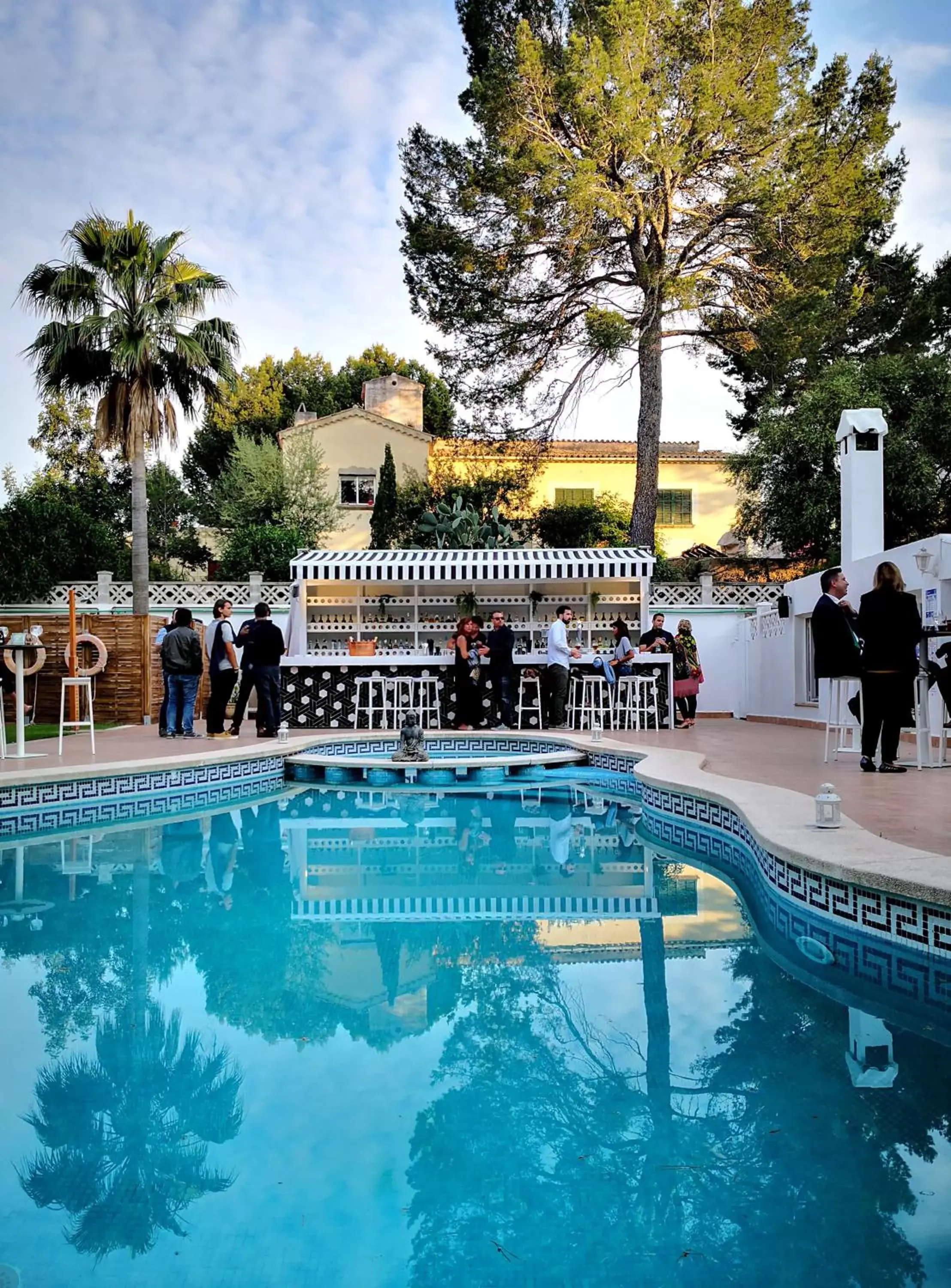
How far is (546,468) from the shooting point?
27297 mm

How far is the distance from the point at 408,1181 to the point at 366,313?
3300 cm

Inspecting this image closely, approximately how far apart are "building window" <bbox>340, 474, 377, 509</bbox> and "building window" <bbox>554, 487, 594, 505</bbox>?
5285 millimetres

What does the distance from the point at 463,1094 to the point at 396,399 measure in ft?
92.7

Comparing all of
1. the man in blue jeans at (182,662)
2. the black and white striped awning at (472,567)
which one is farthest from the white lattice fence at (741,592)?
the man in blue jeans at (182,662)

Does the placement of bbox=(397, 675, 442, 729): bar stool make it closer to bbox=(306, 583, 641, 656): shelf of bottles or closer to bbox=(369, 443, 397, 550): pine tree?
bbox=(306, 583, 641, 656): shelf of bottles

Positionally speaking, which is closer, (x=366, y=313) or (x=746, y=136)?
(x=746, y=136)

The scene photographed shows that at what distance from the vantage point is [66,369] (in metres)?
17.2

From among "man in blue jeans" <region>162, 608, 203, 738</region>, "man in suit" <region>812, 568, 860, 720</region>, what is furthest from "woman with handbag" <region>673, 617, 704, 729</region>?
"man in blue jeans" <region>162, 608, 203, 738</region>

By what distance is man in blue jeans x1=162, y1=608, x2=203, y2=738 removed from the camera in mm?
11555

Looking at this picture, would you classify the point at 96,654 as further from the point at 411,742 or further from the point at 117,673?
the point at 411,742

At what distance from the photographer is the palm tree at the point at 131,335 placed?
55.8 ft

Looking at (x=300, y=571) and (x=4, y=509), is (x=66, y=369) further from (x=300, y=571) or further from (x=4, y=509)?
Answer: (x=300, y=571)

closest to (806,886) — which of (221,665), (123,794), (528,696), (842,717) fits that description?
(842,717)

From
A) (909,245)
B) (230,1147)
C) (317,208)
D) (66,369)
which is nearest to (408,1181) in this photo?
(230,1147)
